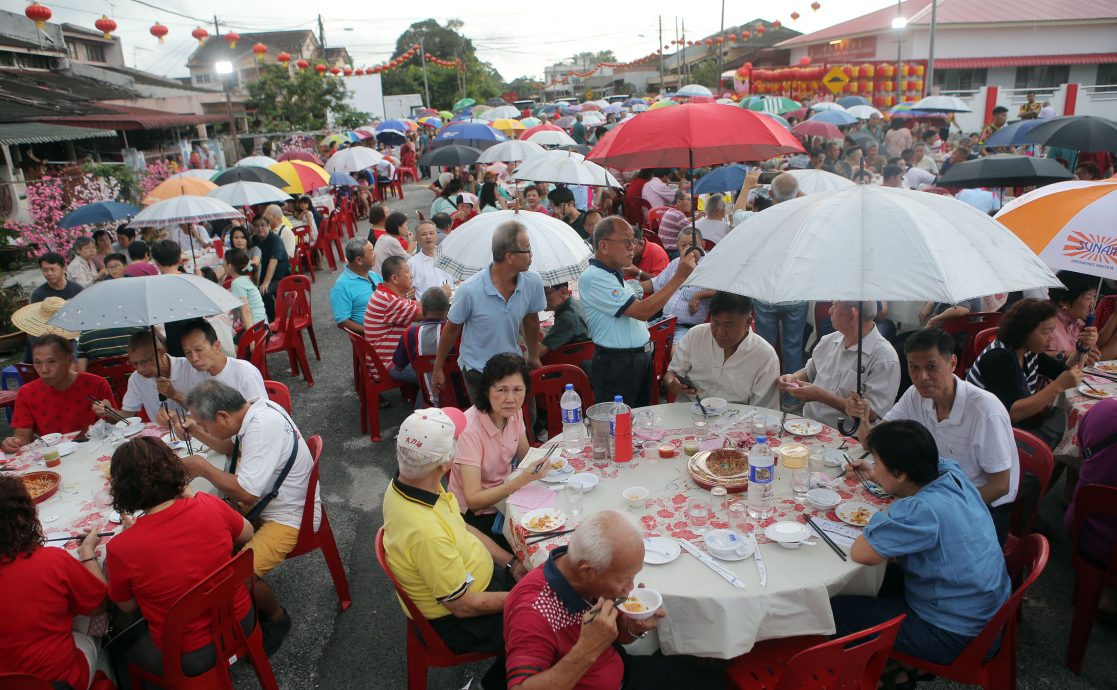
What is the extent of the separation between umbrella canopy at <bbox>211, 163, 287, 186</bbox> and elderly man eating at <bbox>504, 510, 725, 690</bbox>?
10.1m

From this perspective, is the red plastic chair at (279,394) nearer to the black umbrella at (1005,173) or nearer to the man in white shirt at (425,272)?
the man in white shirt at (425,272)

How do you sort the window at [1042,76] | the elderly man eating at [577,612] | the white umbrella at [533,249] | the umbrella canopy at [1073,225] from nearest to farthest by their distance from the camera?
the elderly man eating at [577,612] → the umbrella canopy at [1073,225] → the white umbrella at [533,249] → the window at [1042,76]

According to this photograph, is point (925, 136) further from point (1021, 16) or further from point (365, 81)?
point (365, 81)

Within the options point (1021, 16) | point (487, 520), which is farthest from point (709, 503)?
point (1021, 16)

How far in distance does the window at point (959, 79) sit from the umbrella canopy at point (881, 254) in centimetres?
3540

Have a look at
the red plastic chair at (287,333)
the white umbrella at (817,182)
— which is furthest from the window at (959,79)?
the red plastic chair at (287,333)

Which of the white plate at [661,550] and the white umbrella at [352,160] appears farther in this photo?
the white umbrella at [352,160]

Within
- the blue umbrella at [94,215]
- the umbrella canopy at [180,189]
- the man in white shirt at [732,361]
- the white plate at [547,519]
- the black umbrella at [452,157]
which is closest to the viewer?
the white plate at [547,519]

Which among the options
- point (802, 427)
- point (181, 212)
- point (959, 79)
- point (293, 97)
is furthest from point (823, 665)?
point (959, 79)

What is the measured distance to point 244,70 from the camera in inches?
2367

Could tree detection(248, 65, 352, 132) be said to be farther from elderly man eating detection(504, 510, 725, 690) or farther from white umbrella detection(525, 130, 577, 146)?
elderly man eating detection(504, 510, 725, 690)

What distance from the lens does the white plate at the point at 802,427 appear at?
12.9ft

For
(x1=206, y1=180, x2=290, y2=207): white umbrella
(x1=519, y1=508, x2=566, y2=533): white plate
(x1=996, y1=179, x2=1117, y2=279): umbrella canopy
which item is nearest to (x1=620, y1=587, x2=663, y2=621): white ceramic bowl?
(x1=519, y1=508, x2=566, y2=533): white plate

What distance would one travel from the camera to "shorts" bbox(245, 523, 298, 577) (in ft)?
12.1
